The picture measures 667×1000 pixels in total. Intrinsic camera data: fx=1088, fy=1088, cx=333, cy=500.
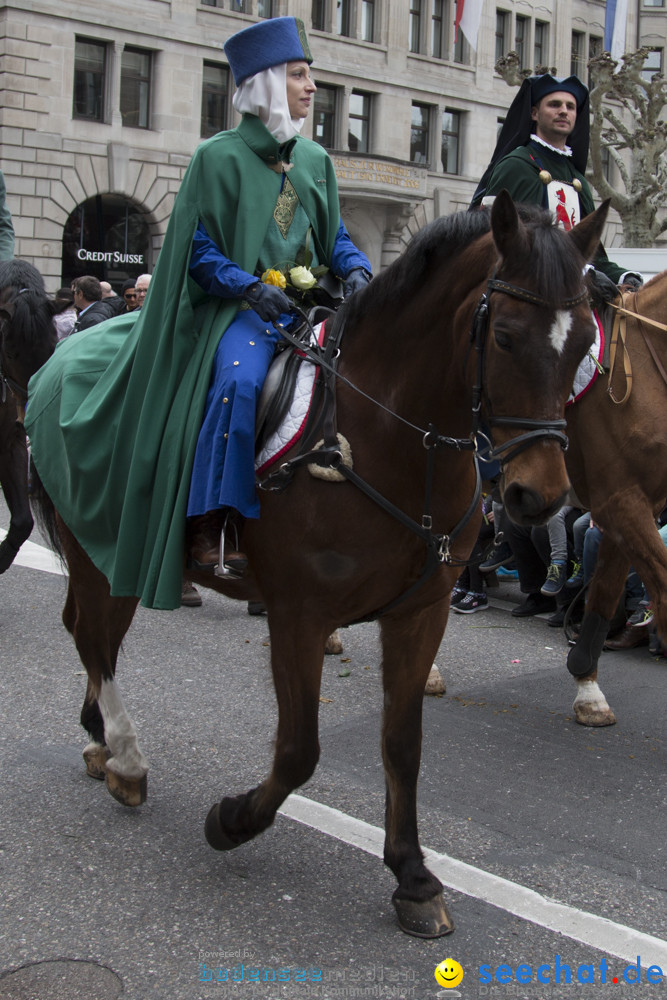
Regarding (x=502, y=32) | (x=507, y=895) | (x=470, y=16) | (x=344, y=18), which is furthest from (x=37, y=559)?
(x=502, y=32)

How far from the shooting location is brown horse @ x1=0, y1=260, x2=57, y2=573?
7.61m

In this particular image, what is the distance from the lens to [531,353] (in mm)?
2928

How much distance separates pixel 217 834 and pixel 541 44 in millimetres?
41877

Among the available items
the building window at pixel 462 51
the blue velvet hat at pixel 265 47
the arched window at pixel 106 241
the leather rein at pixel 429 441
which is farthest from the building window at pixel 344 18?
the leather rein at pixel 429 441

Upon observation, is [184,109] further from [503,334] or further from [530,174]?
[503,334]

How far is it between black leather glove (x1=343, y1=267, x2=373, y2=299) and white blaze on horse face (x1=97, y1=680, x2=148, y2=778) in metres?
1.91

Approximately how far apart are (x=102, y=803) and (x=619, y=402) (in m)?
3.14

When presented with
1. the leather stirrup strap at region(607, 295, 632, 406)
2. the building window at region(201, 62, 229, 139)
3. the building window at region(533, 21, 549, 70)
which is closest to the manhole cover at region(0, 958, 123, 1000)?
the leather stirrup strap at region(607, 295, 632, 406)

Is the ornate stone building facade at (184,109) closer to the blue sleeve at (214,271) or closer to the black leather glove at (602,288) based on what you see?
the black leather glove at (602,288)

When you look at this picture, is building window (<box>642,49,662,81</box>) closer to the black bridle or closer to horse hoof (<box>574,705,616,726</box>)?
horse hoof (<box>574,705,616,726</box>)

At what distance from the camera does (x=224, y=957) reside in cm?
322

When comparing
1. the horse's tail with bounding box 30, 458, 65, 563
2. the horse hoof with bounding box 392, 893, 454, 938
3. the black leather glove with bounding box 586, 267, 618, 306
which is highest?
the black leather glove with bounding box 586, 267, 618, 306

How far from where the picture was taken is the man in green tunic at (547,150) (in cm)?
580

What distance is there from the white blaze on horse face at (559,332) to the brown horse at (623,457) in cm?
257
